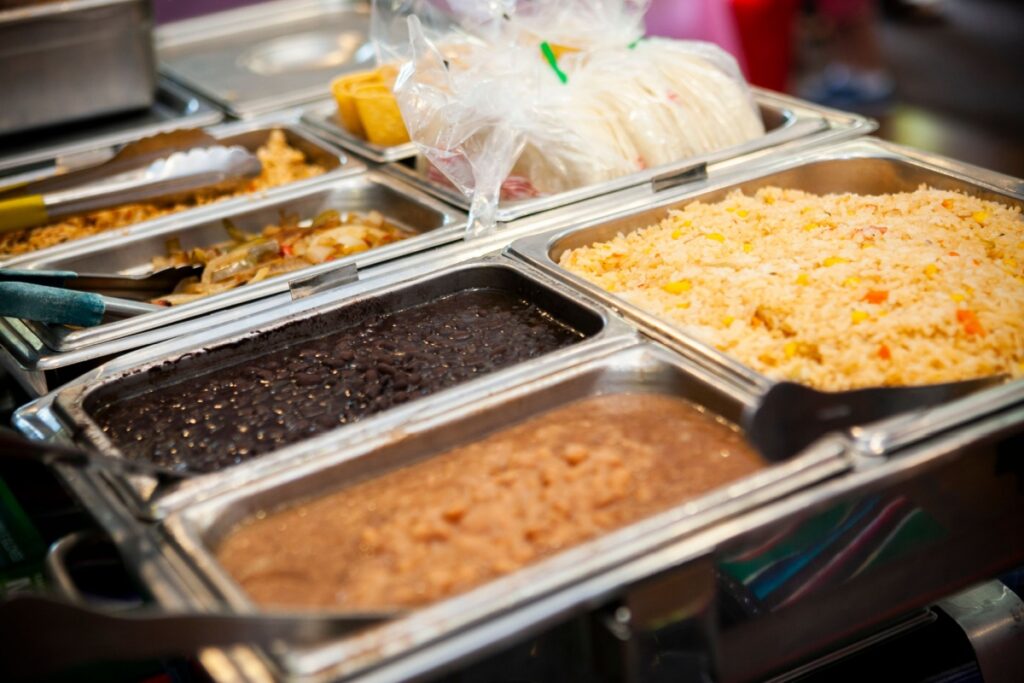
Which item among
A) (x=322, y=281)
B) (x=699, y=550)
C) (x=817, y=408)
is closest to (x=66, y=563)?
(x=322, y=281)

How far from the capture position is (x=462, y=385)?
1643 mm

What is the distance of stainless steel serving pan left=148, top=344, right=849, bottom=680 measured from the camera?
3.79ft

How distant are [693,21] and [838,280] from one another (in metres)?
2.16

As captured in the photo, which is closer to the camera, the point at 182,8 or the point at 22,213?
the point at 22,213

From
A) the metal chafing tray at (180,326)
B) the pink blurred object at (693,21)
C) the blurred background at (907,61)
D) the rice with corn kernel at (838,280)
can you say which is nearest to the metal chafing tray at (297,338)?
the metal chafing tray at (180,326)

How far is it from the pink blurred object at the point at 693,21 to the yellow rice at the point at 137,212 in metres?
1.55

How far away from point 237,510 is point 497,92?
4.04ft

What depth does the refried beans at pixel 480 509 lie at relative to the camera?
4.31 ft

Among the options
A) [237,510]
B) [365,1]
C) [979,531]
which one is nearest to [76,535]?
[237,510]

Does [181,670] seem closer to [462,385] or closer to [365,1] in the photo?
[462,385]

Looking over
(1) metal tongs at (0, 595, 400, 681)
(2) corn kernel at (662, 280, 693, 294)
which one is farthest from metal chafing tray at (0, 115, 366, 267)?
(1) metal tongs at (0, 595, 400, 681)

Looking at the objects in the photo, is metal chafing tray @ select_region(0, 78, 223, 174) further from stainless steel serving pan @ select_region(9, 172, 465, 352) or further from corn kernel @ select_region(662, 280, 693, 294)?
corn kernel @ select_region(662, 280, 693, 294)

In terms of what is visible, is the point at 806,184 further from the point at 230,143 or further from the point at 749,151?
the point at 230,143

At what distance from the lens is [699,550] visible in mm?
1261
